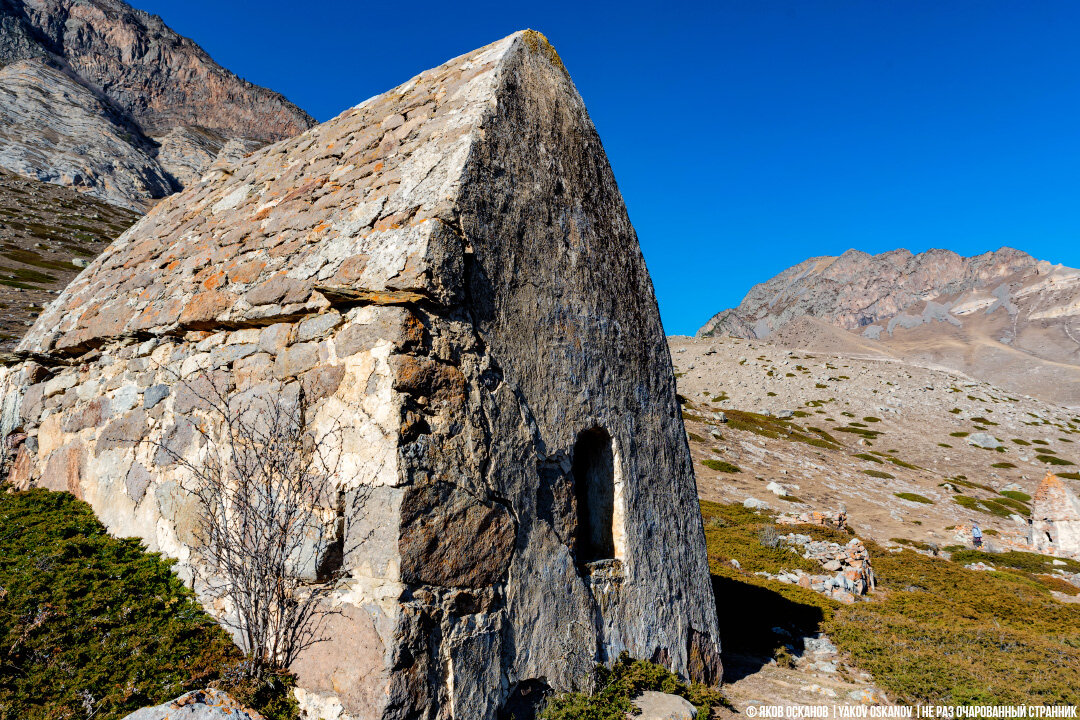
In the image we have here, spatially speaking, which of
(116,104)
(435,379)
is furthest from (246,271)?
(116,104)

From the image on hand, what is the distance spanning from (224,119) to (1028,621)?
163m

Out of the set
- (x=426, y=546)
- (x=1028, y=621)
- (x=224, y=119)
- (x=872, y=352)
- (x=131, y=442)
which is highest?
(x=224, y=119)

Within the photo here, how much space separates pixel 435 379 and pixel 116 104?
15400 cm

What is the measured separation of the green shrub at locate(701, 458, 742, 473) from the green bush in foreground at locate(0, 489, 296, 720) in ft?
75.0

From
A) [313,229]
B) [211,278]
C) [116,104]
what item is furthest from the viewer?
[116,104]

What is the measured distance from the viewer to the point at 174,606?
4590 millimetres

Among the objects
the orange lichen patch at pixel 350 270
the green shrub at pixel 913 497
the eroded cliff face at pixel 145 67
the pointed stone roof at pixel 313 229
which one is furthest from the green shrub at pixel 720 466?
the eroded cliff face at pixel 145 67

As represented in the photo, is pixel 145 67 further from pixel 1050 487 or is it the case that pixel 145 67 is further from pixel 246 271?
pixel 1050 487

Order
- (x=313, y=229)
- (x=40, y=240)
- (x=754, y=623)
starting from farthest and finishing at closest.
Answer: (x=40, y=240), (x=754, y=623), (x=313, y=229)

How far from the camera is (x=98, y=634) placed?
13.4 feet

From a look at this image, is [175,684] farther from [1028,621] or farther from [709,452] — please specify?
[709,452]

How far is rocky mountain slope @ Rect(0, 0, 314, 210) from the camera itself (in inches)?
3546

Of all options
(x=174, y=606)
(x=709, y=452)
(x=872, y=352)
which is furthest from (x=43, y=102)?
(x=872, y=352)

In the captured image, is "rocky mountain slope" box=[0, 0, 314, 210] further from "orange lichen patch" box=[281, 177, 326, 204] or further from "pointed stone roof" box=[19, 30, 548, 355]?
"orange lichen patch" box=[281, 177, 326, 204]
